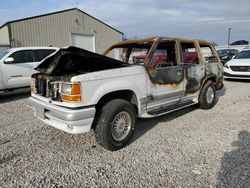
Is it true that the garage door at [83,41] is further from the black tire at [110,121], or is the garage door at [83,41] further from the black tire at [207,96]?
the black tire at [110,121]

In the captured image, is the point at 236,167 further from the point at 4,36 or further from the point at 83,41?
the point at 83,41

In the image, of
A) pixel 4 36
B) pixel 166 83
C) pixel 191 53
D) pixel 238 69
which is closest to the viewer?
pixel 166 83

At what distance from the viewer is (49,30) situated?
63.1 ft

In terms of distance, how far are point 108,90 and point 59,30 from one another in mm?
18019

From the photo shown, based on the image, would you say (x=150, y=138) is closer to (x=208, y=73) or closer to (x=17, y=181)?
(x=17, y=181)

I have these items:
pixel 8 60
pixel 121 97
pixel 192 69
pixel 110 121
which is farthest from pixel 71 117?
pixel 8 60

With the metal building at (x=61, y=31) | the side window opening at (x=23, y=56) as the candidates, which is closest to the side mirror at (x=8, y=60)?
the side window opening at (x=23, y=56)

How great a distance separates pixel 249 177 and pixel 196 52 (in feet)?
11.9

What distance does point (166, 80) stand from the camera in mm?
4637

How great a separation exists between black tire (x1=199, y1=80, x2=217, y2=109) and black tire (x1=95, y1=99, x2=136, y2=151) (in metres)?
2.66

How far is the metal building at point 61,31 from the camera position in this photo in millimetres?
17359

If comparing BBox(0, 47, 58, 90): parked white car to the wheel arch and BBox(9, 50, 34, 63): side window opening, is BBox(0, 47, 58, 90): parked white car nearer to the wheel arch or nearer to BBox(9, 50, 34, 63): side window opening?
BBox(9, 50, 34, 63): side window opening

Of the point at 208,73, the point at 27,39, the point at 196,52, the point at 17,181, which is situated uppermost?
the point at 27,39

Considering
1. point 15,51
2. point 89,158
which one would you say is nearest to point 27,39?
point 15,51
